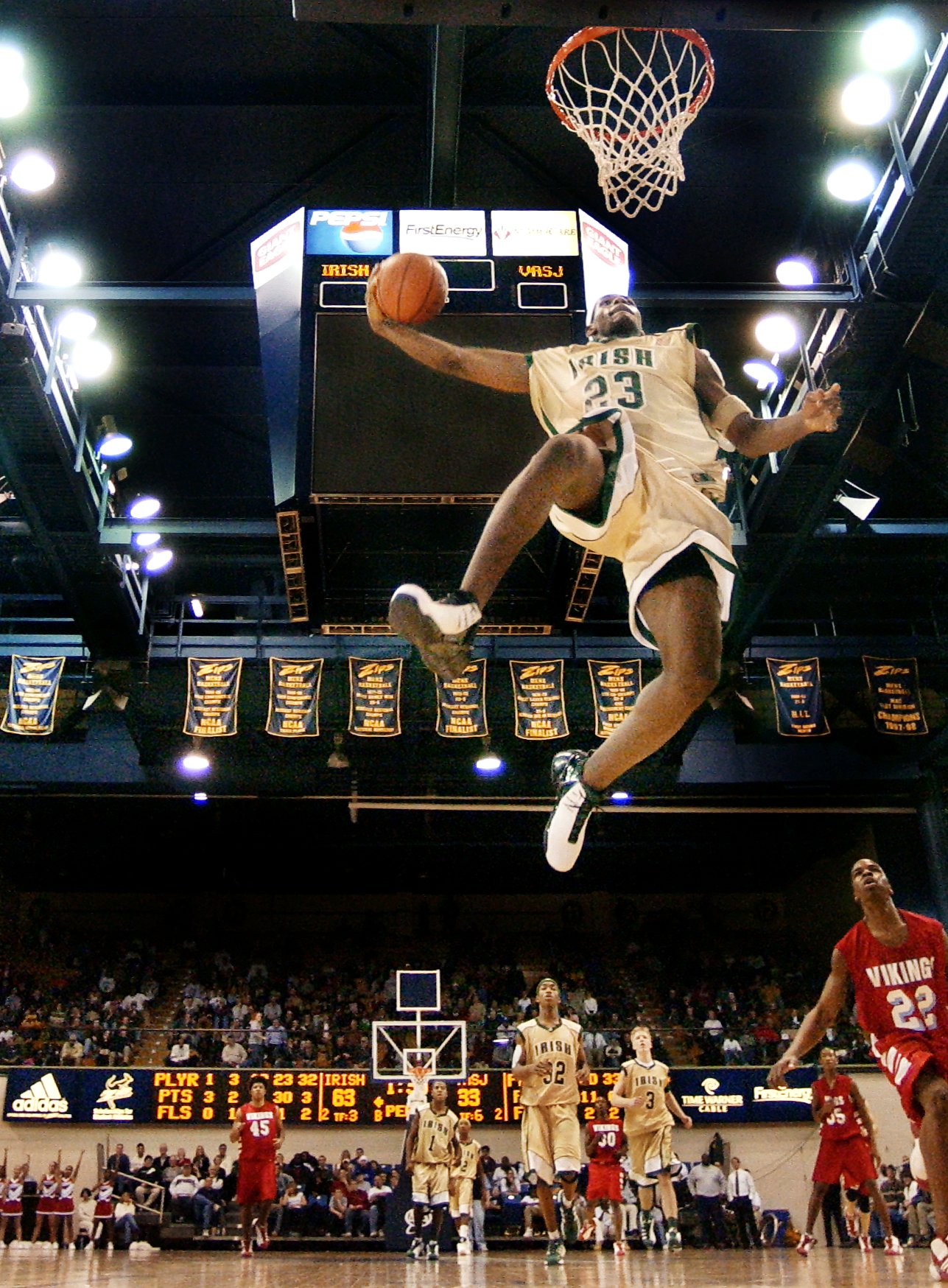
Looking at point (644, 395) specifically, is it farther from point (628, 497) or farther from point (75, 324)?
point (75, 324)

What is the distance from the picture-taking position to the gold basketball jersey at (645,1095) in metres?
10.8

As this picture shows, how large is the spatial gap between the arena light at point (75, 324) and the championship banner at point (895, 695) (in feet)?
39.1

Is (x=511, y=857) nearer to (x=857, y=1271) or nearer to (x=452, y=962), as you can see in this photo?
(x=452, y=962)

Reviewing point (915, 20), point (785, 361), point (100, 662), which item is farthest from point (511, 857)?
point (915, 20)

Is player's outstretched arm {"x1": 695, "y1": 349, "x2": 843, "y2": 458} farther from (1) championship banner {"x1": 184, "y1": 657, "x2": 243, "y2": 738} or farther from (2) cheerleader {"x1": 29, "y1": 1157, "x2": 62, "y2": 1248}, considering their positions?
(2) cheerleader {"x1": 29, "y1": 1157, "x2": 62, "y2": 1248}

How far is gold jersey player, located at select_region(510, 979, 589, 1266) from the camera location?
894cm

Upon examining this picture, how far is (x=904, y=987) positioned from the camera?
208 inches

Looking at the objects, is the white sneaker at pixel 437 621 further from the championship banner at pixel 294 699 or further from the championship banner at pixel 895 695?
the championship banner at pixel 895 695

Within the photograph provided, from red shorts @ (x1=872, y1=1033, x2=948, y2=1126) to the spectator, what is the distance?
53.0ft

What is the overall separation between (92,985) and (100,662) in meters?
10.8

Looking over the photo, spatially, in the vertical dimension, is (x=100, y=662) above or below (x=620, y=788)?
above

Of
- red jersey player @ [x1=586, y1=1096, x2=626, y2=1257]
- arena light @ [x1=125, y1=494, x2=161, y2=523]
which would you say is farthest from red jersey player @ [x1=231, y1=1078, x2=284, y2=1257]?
arena light @ [x1=125, y1=494, x2=161, y2=523]

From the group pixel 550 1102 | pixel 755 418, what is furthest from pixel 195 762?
pixel 755 418

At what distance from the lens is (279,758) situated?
21.3 m
